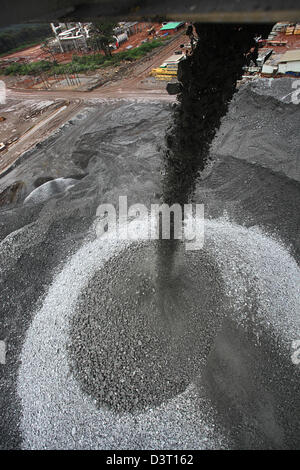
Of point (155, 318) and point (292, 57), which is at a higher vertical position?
point (155, 318)

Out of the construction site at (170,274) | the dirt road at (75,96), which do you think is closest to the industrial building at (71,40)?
the dirt road at (75,96)

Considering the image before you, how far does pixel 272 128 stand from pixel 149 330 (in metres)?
12.6

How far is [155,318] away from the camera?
7000 mm

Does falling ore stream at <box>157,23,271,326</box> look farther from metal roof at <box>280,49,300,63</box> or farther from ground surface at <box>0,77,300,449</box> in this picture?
metal roof at <box>280,49,300,63</box>

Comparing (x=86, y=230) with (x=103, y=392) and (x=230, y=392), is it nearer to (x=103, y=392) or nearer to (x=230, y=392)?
(x=103, y=392)

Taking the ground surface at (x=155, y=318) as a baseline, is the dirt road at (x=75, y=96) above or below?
below

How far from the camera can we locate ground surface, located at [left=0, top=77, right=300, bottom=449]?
568 cm

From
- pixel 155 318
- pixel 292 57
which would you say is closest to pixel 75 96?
pixel 292 57

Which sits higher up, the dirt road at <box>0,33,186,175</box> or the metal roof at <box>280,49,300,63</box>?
the metal roof at <box>280,49,300,63</box>

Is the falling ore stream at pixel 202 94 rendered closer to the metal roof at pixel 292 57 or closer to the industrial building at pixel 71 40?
the metal roof at pixel 292 57

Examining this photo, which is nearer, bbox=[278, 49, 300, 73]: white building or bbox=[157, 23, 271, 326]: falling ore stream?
bbox=[157, 23, 271, 326]: falling ore stream

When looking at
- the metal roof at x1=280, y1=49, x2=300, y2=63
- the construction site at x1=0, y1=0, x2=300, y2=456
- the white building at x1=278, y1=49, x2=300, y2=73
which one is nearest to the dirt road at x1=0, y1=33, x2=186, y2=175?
the construction site at x1=0, y1=0, x2=300, y2=456

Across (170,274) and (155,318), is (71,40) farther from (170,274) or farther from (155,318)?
(155,318)

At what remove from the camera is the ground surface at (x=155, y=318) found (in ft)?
18.6
